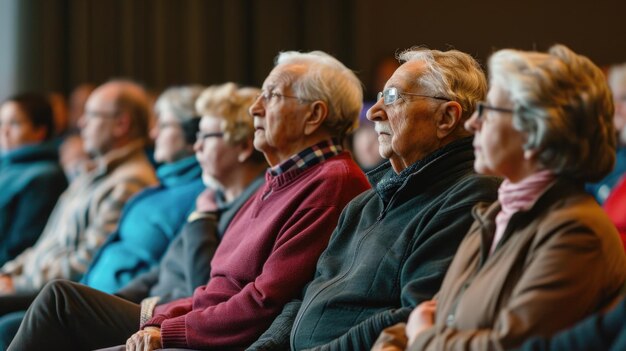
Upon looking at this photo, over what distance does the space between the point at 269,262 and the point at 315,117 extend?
0.54 m

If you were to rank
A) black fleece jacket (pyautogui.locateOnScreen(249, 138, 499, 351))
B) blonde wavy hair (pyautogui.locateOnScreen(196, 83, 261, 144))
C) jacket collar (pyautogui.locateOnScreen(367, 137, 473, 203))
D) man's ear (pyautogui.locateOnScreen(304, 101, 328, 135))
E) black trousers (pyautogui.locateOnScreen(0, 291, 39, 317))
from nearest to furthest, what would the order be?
black fleece jacket (pyautogui.locateOnScreen(249, 138, 499, 351))
jacket collar (pyautogui.locateOnScreen(367, 137, 473, 203))
man's ear (pyautogui.locateOnScreen(304, 101, 328, 135))
black trousers (pyautogui.locateOnScreen(0, 291, 39, 317))
blonde wavy hair (pyautogui.locateOnScreen(196, 83, 261, 144))

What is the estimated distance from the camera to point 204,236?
363 cm

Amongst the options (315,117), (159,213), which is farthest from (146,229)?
(315,117)

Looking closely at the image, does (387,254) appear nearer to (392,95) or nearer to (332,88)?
(392,95)

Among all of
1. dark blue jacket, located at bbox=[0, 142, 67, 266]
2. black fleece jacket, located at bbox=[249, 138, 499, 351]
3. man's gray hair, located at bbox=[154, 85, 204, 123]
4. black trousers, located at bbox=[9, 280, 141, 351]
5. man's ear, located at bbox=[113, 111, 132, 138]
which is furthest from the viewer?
dark blue jacket, located at bbox=[0, 142, 67, 266]

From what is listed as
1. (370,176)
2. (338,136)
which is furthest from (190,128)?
(370,176)

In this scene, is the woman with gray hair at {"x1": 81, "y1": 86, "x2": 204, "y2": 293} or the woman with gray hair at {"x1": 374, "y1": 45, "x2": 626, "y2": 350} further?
the woman with gray hair at {"x1": 81, "y1": 86, "x2": 204, "y2": 293}

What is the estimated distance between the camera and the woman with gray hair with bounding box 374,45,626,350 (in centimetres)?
196

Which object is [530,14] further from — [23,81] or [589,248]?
[589,248]

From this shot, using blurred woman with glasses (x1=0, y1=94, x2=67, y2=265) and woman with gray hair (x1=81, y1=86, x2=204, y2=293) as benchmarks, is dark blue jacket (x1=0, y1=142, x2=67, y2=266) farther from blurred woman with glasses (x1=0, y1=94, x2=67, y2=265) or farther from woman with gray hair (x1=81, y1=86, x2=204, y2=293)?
woman with gray hair (x1=81, y1=86, x2=204, y2=293)

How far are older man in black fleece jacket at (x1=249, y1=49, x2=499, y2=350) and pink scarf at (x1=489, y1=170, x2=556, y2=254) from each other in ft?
0.87

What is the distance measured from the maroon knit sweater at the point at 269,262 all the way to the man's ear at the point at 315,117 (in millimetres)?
125

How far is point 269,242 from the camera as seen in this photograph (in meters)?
3.01

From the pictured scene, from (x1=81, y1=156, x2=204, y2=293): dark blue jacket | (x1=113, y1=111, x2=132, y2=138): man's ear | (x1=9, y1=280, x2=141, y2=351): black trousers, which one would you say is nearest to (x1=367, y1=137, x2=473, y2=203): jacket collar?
(x1=9, y1=280, x2=141, y2=351): black trousers
